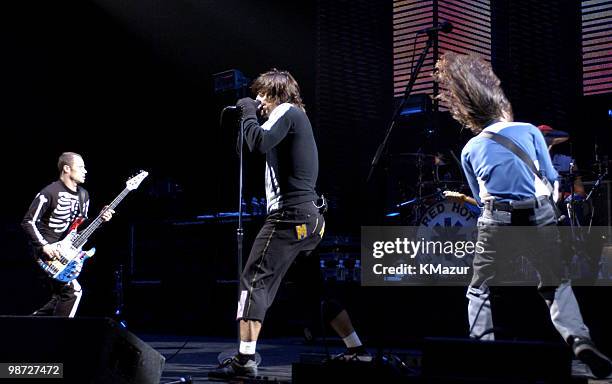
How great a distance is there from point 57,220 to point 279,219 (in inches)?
145

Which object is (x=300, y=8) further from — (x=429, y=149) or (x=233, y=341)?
(x=233, y=341)

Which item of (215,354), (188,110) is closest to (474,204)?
(215,354)

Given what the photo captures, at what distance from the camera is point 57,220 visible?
291 inches

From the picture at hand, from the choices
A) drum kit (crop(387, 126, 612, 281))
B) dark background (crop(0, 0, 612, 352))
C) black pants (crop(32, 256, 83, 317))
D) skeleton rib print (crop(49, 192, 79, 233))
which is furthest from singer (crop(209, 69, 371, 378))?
dark background (crop(0, 0, 612, 352))

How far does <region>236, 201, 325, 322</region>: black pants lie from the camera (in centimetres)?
433

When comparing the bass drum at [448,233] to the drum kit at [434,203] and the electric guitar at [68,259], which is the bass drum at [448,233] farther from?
the electric guitar at [68,259]

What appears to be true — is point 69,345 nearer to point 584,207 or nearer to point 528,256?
point 528,256

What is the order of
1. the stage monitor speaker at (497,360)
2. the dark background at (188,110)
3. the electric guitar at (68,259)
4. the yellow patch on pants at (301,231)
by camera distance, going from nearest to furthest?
the stage monitor speaker at (497,360) → the yellow patch on pants at (301,231) → the electric guitar at (68,259) → the dark background at (188,110)

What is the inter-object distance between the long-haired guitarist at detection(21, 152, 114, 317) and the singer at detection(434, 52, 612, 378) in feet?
14.1

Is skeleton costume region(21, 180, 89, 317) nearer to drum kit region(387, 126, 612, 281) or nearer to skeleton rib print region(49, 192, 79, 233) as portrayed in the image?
skeleton rib print region(49, 192, 79, 233)

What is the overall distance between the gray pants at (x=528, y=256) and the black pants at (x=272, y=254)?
3.31 feet

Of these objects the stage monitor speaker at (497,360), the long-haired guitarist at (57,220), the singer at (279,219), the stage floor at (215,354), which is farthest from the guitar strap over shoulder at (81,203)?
the stage monitor speaker at (497,360)

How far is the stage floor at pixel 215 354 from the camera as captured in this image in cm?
496

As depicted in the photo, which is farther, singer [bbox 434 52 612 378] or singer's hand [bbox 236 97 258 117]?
singer's hand [bbox 236 97 258 117]
